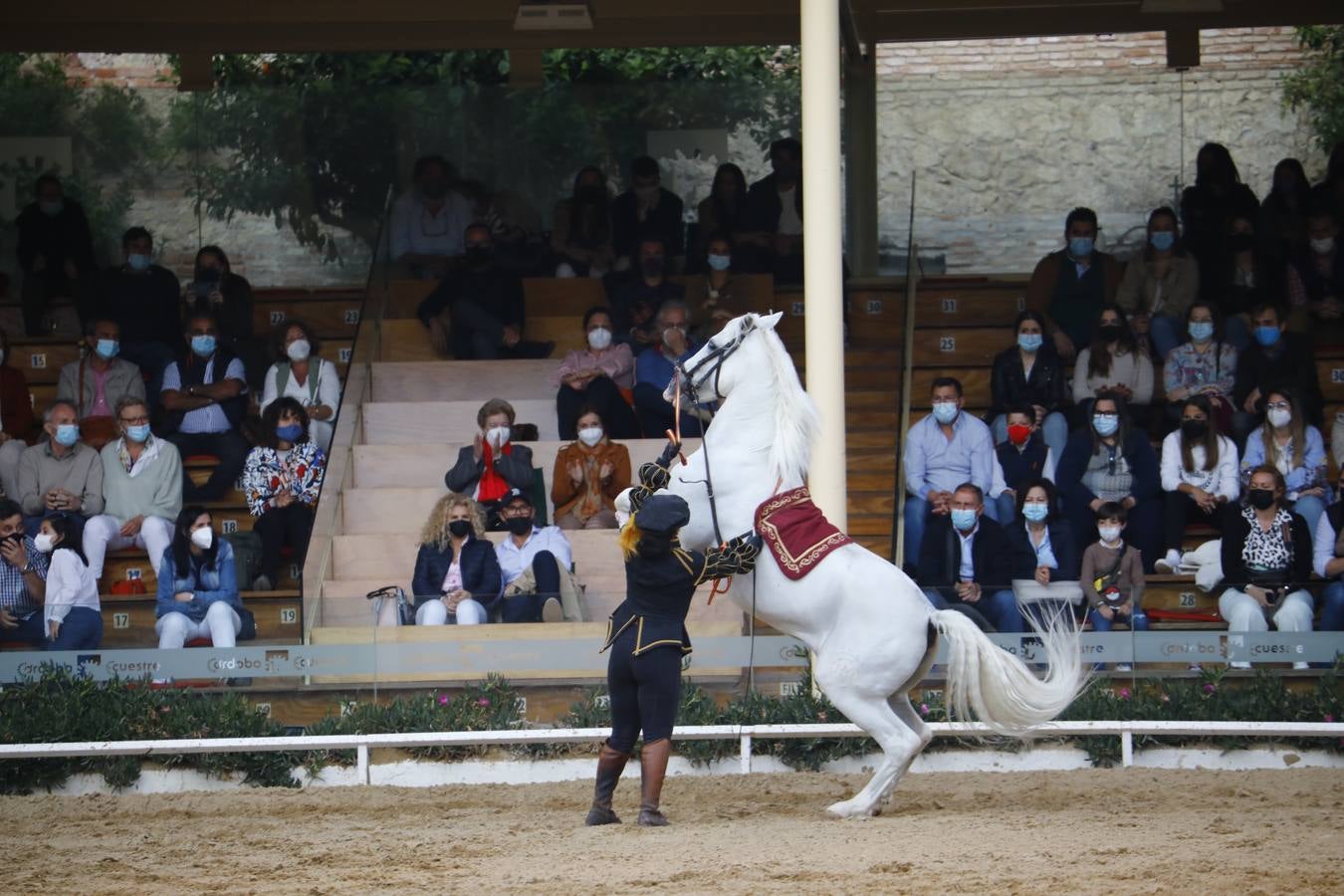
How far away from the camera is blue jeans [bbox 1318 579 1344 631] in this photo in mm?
10423

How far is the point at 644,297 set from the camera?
49.6 feet

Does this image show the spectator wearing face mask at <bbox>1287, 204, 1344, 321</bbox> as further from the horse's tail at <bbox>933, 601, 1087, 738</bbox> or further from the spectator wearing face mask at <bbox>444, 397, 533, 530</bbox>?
the horse's tail at <bbox>933, 601, 1087, 738</bbox>

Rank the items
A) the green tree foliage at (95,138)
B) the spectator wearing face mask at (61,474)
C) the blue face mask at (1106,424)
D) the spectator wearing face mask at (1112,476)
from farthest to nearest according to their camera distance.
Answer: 1. the green tree foliage at (95,138)
2. the spectator wearing face mask at (61,474)
3. the blue face mask at (1106,424)
4. the spectator wearing face mask at (1112,476)

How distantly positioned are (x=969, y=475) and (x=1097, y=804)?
13.0 feet

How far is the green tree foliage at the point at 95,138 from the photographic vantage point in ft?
54.5

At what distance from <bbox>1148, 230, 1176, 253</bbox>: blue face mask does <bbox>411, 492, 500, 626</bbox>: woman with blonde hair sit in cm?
668

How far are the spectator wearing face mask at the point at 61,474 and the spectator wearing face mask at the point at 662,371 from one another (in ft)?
12.9

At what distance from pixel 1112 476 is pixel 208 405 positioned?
6774 millimetres

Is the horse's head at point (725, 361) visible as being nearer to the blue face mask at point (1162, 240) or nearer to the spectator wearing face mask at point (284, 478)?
the spectator wearing face mask at point (284, 478)

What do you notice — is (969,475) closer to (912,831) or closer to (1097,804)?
(1097,804)

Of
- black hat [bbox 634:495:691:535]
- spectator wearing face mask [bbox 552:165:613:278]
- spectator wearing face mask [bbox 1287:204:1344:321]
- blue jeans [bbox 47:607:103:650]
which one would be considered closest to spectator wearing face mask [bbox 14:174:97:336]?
spectator wearing face mask [bbox 552:165:613:278]

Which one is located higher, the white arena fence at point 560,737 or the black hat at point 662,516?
the black hat at point 662,516

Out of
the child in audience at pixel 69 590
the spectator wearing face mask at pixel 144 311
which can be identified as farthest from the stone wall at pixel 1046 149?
the child in audience at pixel 69 590

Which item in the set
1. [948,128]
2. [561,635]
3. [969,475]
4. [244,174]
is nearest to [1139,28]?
[948,128]
